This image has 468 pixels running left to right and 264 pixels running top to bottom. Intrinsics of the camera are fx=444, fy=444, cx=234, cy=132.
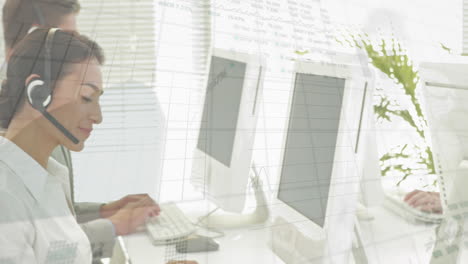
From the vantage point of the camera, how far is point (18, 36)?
424 mm

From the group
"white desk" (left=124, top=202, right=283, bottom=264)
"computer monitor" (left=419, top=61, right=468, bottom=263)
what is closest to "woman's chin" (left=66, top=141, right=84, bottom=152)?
"white desk" (left=124, top=202, right=283, bottom=264)

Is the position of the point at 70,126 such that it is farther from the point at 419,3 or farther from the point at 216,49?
the point at 419,3

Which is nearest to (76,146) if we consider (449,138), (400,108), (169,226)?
(169,226)

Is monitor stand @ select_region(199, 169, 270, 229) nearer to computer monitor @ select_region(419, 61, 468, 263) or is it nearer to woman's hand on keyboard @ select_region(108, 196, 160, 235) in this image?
woman's hand on keyboard @ select_region(108, 196, 160, 235)

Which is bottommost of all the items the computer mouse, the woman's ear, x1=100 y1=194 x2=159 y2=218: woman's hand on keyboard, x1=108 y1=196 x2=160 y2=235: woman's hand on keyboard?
the computer mouse

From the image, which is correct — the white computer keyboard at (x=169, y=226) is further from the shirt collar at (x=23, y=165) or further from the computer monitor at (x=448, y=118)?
the computer monitor at (x=448, y=118)

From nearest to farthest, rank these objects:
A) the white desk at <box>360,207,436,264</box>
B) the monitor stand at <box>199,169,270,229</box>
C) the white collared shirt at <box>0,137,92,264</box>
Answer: the white collared shirt at <box>0,137,92,264</box> → the monitor stand at <box>199,169,270,229</box> → the white desk at <box>360,207,436,264</box>

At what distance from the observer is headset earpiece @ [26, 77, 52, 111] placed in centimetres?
42

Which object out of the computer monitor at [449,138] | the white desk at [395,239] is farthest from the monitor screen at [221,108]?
the computer monitor at [449,138]

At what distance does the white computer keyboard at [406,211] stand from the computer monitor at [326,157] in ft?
0.25

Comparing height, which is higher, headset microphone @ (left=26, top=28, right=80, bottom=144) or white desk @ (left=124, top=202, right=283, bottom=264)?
headset microphone @ (left=26, top=28, right=80, bottom=144)

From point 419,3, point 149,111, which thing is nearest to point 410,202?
point 419,3

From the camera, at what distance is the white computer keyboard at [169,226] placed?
0.49 m

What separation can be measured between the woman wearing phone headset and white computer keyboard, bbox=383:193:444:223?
1.45 feet
